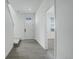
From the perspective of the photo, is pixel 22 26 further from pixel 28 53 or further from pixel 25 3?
pixel 28 53

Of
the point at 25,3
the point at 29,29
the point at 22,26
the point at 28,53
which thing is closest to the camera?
the point at 28,53

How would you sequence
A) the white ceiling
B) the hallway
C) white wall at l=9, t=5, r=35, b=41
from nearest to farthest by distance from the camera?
the hallway, the white ceiling, white wall at l=9, t=5, r=35, b=41

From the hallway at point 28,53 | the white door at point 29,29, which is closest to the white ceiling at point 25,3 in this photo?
the hallway at point 28,53

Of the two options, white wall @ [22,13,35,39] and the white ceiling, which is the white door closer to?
white wall @ [22,13,35,39]

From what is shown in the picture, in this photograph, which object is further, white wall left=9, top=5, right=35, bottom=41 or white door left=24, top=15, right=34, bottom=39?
white door left=24, top=15, right=34, bottom=39

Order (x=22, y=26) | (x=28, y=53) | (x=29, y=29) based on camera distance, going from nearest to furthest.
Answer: (x=28, y=53) < (x=22, y=26) < (x=29, y=29)

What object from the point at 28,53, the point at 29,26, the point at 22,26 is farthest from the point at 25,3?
the point at 29,26

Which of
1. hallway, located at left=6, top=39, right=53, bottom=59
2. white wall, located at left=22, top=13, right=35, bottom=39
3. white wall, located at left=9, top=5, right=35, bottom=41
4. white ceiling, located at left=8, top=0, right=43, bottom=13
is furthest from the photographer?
white wall, located at left=22, top=13, right=35, bottom=39

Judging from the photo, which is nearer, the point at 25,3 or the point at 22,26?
the point at 25,3

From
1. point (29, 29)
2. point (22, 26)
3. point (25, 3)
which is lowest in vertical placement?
point (29, 29)

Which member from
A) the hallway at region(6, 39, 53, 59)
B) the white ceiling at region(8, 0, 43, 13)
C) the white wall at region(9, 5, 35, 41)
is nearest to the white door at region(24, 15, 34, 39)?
the white wall at region(9, 5, 35, 41)
